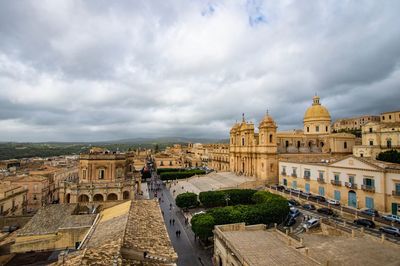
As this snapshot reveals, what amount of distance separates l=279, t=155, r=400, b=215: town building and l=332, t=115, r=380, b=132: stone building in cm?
6465

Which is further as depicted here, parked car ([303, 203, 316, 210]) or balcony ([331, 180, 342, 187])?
balcony ([331, 180, 342, 187])

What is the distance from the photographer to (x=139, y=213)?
1794 cm

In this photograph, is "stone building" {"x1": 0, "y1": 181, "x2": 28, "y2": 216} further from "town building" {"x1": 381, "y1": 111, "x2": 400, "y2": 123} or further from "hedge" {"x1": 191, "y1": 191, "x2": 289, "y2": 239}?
"town building" {"x1": 381, "y1": 111, "x2": 400, "y2": 123}

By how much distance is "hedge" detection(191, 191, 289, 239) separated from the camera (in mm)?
22156

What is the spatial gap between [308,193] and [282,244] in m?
21.0

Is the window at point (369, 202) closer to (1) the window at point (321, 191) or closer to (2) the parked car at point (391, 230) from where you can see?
(1) the window at point (321, 191)

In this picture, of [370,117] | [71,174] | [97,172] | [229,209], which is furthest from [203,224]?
[370,117]

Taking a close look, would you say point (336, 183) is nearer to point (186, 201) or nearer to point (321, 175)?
point (321, 175)

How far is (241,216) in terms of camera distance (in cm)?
2345

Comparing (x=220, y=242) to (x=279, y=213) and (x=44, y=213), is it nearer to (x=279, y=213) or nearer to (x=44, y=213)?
(x=279, y=213)

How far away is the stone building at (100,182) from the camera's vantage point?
29.4m

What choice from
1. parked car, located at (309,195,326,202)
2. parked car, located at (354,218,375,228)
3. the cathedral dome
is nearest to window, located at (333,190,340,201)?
parked car, located at (309,195,326,202)

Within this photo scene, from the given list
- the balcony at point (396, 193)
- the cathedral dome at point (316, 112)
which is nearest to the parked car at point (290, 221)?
the balcony at point (396, 193)

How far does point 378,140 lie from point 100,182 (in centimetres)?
5102
